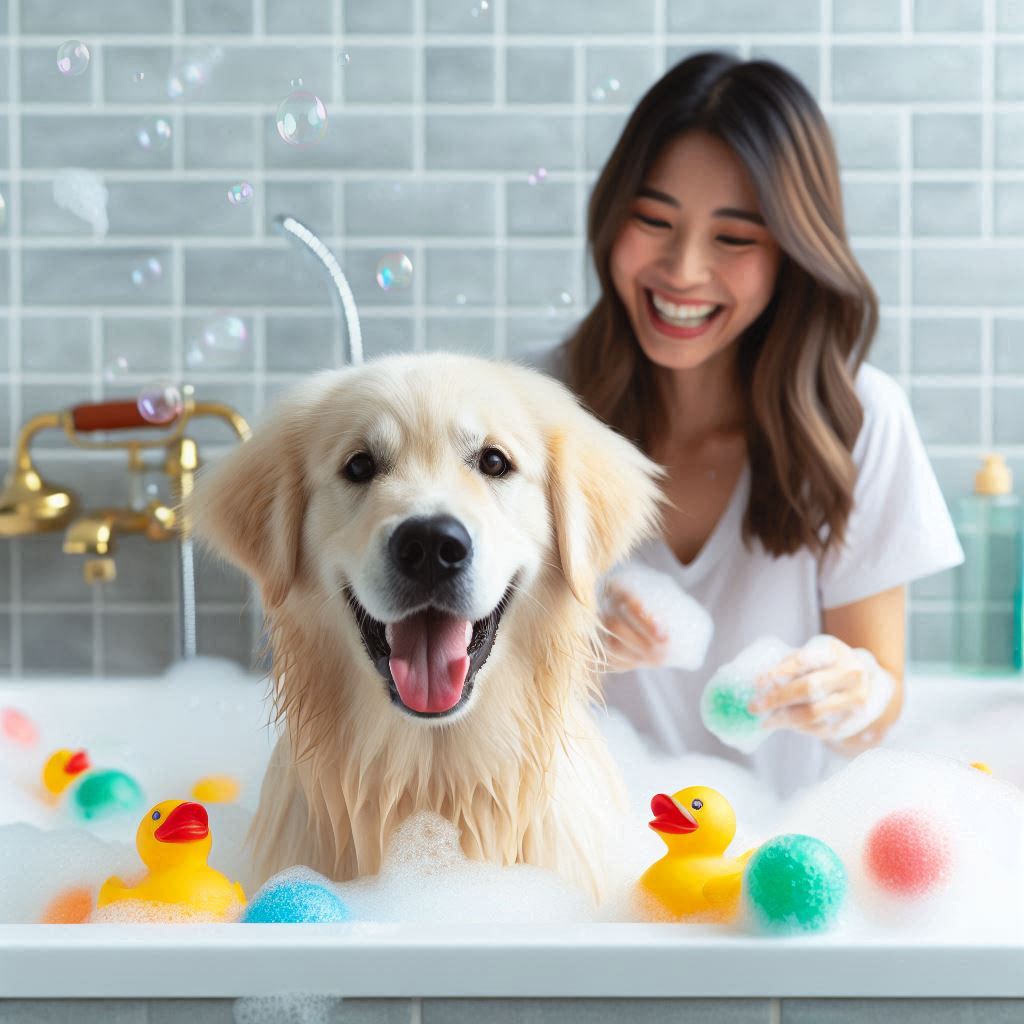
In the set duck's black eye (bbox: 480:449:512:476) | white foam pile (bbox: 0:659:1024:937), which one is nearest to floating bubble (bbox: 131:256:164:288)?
white foam pile (bbox: 0:659:1024:937)

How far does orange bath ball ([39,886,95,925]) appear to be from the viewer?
1037mm

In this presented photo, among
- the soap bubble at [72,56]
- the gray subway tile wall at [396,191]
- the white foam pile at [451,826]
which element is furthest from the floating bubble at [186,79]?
the white foam pile at [451,826]

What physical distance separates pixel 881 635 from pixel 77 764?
116cm

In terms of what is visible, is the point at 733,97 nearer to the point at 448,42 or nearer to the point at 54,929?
the point at 448,42

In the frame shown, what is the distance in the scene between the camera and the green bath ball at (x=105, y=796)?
1.40 metres

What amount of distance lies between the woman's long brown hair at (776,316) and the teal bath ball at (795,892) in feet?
2.73

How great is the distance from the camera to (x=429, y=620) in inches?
38.6

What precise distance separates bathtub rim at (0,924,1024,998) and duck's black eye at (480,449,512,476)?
1.37ft

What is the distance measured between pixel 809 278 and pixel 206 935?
119 centimetres

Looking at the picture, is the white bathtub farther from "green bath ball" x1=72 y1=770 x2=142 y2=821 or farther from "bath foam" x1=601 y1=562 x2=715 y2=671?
"bath foam" x1=601 y1=562 x2=715 y2=671

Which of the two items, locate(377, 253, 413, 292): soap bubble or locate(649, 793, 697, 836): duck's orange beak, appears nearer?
locate(649, 793, 697, 836): duck's orange beak

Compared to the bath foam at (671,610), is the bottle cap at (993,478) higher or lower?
higher

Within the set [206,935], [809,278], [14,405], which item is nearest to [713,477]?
[809,278]

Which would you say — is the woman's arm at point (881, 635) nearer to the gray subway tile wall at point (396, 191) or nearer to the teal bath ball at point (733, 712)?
the teal bath ball at point (733, 712)
